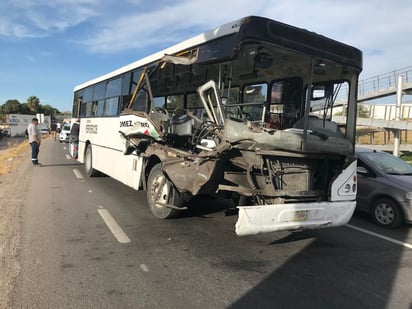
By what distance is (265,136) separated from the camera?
4945 mm

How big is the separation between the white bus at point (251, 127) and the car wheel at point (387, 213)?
6.75 ft

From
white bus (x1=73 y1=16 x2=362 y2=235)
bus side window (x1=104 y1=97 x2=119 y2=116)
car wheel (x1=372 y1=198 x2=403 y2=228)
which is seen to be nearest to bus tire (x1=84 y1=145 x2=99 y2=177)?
bus side window (x1=104 y1=97 x2=119 y2=116)

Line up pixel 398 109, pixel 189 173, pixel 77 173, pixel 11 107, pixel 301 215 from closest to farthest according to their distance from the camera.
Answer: pixel 301 215, pixel 189 173, pixel 77 173, pixel 398 109, pixel 11 107

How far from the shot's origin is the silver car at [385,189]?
7223 millimetres

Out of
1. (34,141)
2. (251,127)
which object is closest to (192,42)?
(251,127)

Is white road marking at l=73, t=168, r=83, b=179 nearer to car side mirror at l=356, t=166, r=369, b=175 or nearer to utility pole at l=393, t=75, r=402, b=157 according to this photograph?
Result: car side mirror at l=356, t=166, r=369, b=175

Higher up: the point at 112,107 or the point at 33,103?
the point at 33,103

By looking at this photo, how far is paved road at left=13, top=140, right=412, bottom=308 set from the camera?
153 inches

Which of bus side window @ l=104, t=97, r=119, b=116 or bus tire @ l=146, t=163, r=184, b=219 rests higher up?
bus side window @ l=104, t=97, r=119, b=116

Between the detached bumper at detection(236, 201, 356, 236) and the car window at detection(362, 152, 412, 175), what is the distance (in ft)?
10.4

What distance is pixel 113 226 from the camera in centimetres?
647

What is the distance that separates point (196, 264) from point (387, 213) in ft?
14.6

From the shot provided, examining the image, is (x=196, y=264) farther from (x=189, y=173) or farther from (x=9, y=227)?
(x=9, y=227)

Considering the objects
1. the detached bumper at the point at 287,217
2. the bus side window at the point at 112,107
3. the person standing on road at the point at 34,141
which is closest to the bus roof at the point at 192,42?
the bus side window at the point at 112,107
